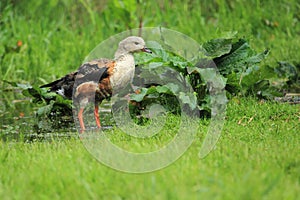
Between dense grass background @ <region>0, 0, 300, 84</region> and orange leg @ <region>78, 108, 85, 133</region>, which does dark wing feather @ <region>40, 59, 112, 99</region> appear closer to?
orange leg @ <region>78, 108, 85, 133</region>

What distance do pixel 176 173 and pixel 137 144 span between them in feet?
2.65

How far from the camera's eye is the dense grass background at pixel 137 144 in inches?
140

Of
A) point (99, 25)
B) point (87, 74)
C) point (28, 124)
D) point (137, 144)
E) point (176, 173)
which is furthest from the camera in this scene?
point (99, 25)

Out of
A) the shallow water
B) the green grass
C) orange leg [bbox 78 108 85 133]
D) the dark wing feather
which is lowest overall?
the shallow water

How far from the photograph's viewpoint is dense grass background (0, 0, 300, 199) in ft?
11.6

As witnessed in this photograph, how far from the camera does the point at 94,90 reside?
623 centimetres

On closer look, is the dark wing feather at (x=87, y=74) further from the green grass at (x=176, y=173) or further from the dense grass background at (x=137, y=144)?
the green grass at (x=176, y=173)

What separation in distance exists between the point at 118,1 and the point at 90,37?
1222 mm

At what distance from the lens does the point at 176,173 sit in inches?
150

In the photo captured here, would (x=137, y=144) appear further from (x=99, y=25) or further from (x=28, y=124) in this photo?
(x=99, y=25)

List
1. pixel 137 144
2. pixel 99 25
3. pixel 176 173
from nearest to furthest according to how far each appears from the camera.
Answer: pixel 176 173
pixel 137 144
pixel 99 25

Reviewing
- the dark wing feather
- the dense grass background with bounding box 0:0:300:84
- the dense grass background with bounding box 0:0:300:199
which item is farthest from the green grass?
the dense grass background with bounding box 0:0:300:84

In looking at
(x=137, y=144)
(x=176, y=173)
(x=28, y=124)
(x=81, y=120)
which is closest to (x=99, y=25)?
(x=28, y=124)

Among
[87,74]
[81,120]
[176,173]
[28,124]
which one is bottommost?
[28,124]
